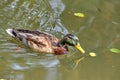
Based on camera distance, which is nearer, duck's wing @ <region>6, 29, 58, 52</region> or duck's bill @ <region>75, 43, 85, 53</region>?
duck's bill @ <region>75, 43, 85, 53</region>

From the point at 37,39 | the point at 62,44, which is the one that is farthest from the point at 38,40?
the point at 62,44

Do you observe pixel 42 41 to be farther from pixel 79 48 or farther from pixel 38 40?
pixel 79 48

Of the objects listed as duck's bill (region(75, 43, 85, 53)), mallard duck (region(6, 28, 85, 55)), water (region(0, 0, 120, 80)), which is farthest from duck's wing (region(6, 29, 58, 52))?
duck's bill (region(75, 43, 85, 53))

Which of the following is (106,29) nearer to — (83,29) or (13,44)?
(83,29)

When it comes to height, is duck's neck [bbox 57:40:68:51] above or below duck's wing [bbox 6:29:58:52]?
below

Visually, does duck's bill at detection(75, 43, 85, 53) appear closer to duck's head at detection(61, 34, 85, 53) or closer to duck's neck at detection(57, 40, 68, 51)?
duck's head at detection(61, 34, 85, 53)

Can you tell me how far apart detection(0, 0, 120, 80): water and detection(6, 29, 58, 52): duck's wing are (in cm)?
16

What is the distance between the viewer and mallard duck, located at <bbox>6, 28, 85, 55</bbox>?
863 cm

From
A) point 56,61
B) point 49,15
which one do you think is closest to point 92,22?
point 49,15

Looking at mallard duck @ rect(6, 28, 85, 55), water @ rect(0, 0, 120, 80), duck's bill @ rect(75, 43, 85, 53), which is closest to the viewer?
water @ rect(0, 0, 120, 80)

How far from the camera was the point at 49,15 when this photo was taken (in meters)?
10.1

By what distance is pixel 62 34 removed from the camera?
9.41 metres

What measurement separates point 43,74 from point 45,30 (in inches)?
85.9

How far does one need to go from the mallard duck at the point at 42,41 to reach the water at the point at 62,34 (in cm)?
15
